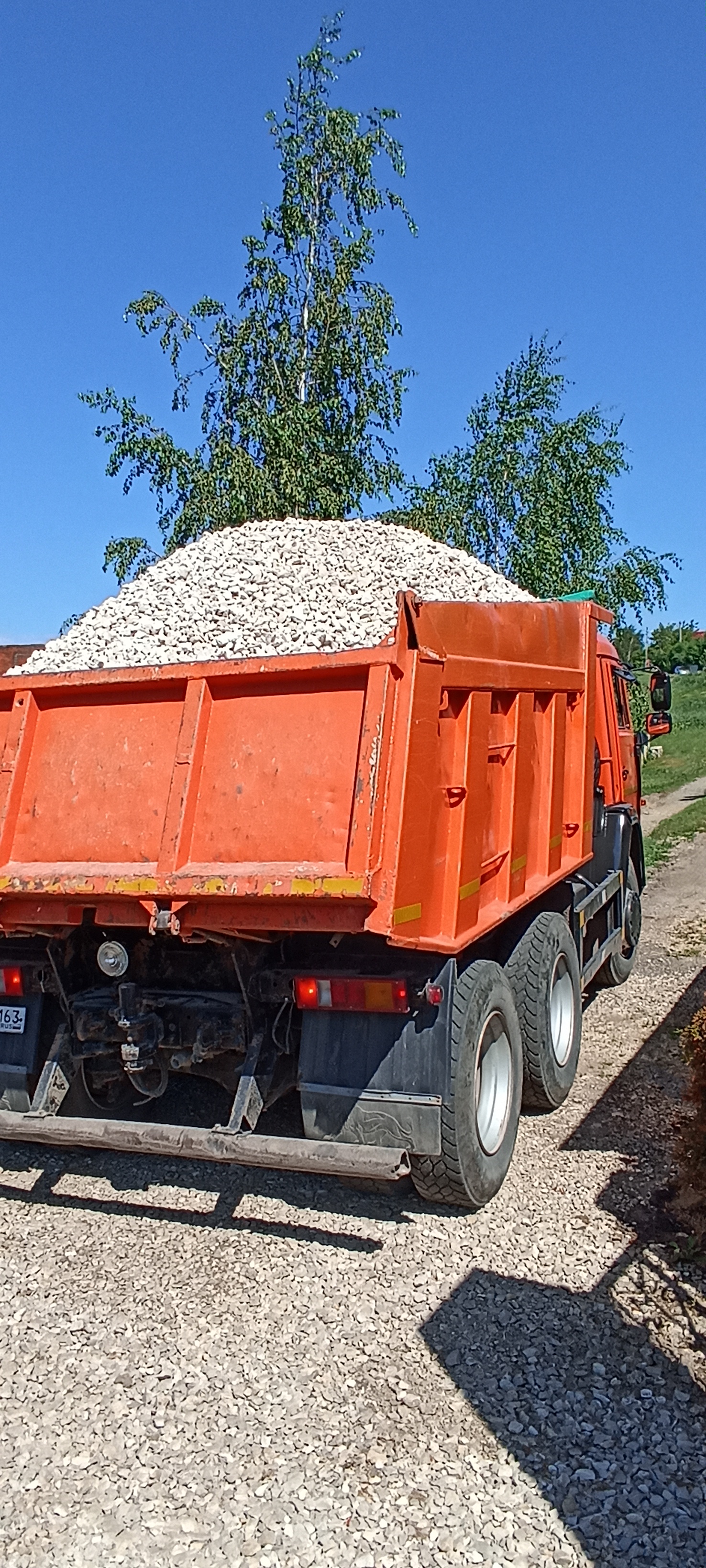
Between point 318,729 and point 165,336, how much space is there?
12.4 m

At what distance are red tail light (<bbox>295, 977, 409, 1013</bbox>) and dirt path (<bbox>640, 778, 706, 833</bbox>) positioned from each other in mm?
13364

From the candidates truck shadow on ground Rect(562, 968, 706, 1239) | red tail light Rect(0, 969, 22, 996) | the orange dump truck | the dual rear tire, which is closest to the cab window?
truck shadow on ground Rect(562, 968, 706, 1239)

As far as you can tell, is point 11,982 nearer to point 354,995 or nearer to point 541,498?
point 354,995

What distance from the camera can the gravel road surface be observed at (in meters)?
2.71

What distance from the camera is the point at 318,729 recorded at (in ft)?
12.4

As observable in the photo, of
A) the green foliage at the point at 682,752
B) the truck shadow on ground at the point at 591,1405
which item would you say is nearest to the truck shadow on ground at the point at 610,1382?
the truck shadow on ground at the point at 591,1405

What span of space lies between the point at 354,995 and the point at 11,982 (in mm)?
1548

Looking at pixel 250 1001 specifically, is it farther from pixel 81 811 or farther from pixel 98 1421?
pixel 98 1421

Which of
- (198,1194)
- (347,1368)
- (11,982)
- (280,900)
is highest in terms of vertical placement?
(280,900)

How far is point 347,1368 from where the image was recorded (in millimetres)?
3393

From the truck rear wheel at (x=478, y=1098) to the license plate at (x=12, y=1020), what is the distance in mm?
1766

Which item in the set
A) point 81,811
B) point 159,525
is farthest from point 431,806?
point 159,525

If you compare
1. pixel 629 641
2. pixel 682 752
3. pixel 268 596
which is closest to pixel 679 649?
pixel 682 752

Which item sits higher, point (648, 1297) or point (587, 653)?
point (587, 653)
